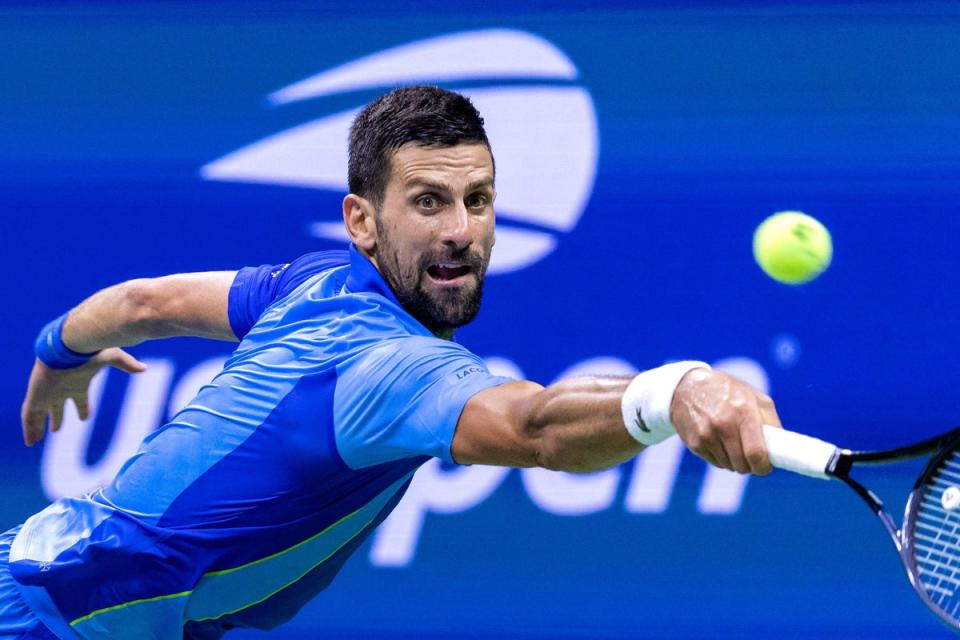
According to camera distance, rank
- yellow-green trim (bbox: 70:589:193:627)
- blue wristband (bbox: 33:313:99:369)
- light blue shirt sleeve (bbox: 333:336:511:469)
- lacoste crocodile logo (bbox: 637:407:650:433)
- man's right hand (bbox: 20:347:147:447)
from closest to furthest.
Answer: lacoste crocodile logo (bbox: 637:407:650:433), light blue shirt sleeve (bbox: 333:336:511:469), yellow-green trim (bbox: 70:589:193:627), blue wristband (bbox: 33:313:99:369), man's right hand (bbox: 20:347:147:447)

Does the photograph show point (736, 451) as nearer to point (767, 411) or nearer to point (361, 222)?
point (767, 411)

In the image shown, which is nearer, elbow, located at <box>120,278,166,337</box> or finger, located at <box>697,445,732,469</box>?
finger, located at <box>697,445,732,469</box>

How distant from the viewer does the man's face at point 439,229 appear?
2.94 meters

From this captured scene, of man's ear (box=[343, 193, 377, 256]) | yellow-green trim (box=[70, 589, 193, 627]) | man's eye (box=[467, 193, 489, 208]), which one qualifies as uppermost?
man's eye (box=[467, 193, 489, 208])

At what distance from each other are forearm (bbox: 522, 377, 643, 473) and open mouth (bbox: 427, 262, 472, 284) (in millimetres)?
715

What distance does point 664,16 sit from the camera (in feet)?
14.9

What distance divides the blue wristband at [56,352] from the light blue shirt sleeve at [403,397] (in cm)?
131

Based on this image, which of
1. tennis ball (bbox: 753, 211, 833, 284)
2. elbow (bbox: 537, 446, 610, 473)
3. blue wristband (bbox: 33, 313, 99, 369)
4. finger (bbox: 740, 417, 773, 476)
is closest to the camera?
finger (bbox: 740, 417, 773, 476)

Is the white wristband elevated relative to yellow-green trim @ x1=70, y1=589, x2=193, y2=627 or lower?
elevated

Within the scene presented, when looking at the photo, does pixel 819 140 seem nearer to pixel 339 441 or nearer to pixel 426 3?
pixel 426 3

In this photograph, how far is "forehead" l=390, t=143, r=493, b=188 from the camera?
2.94 metres

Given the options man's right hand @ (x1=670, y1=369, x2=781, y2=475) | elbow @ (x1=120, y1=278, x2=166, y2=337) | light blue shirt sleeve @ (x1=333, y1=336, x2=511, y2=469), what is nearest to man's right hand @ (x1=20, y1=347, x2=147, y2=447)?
elbow @ (x1=120, y1=278, x2=166, y2=337)

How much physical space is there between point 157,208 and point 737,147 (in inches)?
73.7

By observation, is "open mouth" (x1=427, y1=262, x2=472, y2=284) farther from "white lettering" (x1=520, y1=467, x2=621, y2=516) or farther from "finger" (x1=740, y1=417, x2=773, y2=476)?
"white lettering" (x1=520, y1=467, x2=621, y2=516)
